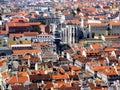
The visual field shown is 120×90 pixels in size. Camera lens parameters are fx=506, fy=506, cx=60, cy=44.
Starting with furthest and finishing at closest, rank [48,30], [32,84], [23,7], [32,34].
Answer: [23,7] < [48,30] < [32,34] < [32,84]

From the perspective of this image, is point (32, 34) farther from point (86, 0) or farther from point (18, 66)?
point (86, 0)

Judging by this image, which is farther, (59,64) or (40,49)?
(40,49)

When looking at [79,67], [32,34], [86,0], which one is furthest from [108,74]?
[86,0]

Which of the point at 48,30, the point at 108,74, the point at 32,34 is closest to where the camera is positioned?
the point at 108,74

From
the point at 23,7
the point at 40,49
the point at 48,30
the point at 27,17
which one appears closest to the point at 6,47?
the point at 40,49

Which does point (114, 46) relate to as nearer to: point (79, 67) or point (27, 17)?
point (79, 67)

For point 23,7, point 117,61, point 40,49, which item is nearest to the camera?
point 117,61

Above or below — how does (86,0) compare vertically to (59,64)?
below
